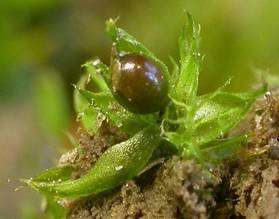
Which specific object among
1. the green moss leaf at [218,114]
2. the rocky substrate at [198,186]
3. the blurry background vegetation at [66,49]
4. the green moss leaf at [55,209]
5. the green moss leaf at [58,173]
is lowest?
the rocky substrate at [198,186]

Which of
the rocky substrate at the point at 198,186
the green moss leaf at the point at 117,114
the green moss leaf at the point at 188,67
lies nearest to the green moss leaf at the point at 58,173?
the rocky substrate at the point at 198,186

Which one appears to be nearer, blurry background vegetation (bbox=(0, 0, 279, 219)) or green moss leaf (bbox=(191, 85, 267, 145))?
green moss leaf (bbox=(191, 85, 267, 145))

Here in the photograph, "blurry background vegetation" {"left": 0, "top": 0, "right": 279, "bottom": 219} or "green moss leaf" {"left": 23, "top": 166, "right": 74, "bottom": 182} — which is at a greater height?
"blurry background vegetation" {"left": 0, "top": 0, "right": 279, "bottom": 219}

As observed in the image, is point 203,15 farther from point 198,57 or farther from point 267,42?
point 198,57

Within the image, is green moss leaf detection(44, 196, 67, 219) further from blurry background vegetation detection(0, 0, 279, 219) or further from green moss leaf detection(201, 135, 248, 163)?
blurry background vegetation detection(0, 0, 279, 219)

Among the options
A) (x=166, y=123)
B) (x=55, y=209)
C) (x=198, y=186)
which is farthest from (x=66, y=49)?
(x=198, y=186)

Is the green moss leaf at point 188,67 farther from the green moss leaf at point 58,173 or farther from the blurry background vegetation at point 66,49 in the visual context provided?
the blurry background vegetation at point 66,49

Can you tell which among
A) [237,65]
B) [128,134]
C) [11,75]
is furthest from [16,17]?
[128,134]

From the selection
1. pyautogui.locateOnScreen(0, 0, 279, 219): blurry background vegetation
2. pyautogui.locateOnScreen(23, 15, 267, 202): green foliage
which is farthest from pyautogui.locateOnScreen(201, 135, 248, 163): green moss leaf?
pyautogui.locateOnScreen(0, 0, 279, 219): blurry background vegetation
